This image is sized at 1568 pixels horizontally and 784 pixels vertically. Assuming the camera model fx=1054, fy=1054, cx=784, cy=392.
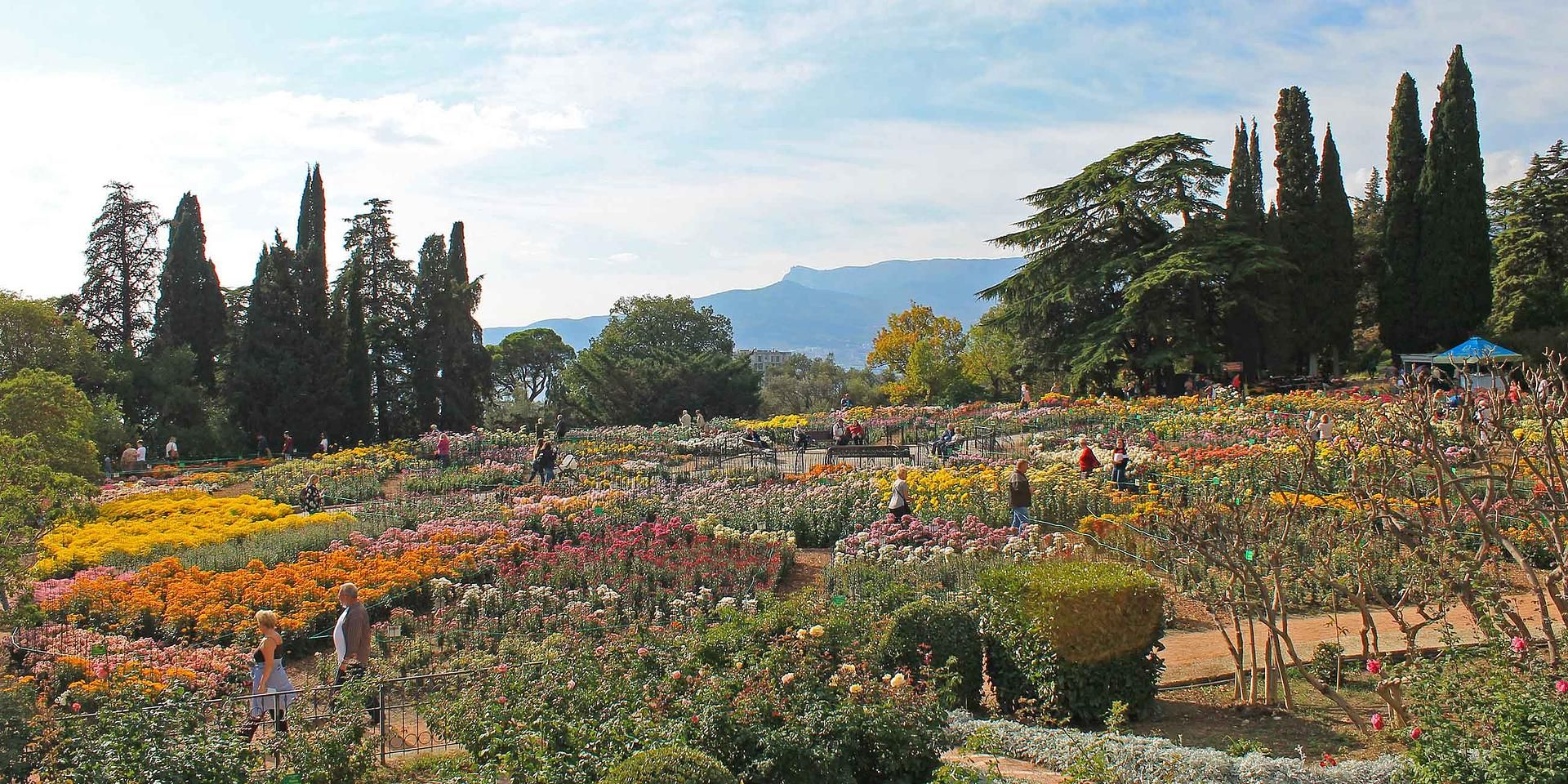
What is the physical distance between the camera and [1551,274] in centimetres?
3519

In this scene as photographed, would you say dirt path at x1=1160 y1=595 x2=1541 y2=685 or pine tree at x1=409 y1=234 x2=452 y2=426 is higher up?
pine tree at x1=409 y1=234 x2=452 y2=426

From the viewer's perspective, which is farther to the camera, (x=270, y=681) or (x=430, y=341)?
(x=430, y=341)

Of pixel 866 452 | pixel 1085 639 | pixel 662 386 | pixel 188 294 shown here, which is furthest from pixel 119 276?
pixel 1085 639

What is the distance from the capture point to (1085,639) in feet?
22.7

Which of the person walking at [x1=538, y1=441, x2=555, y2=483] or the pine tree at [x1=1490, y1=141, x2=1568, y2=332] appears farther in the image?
the pine tree at [x1=1490, y1=141, x2=1568, y2=332]

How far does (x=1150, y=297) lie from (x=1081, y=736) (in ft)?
87.9

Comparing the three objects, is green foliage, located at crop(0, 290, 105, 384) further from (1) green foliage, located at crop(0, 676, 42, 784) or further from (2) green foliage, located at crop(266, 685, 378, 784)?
(1) green foliage, located at crop(0, 676, 42, 784)

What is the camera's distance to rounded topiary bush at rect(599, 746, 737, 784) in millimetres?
4734

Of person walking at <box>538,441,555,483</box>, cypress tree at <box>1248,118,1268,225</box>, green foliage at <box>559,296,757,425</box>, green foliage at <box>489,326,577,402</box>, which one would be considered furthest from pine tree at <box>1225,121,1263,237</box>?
green foliage at <box>489,326,577,402</box>

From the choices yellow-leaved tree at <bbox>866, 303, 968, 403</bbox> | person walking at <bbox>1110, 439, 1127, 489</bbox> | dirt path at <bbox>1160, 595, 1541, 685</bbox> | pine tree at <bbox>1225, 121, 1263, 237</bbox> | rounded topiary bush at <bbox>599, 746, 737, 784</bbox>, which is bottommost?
dirt path at <bbox>1160, 595, 1541, 685</bbox>

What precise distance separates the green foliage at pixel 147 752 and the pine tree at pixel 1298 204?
34782 mm

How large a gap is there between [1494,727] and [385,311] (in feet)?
141

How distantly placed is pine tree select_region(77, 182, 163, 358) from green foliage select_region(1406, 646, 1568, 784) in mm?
41802

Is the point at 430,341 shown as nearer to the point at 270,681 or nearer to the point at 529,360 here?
the point at 270,681
